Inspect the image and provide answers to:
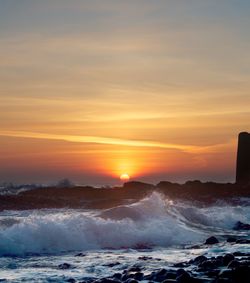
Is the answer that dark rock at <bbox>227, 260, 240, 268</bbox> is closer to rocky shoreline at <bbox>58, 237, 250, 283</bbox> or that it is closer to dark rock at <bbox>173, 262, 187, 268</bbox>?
rocky shoreline at <bbox>58, 237, 250, 283</bbox>

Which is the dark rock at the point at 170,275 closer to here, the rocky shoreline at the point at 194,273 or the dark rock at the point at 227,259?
the rocky shoreline at the point at 194,273

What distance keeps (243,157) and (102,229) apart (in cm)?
3560

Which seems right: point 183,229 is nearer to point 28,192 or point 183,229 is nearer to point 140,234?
point 140,234

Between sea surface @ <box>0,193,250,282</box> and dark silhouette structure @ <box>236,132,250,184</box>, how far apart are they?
89.7 feet

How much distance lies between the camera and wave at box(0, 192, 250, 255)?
18.2m

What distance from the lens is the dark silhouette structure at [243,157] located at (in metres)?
53.5

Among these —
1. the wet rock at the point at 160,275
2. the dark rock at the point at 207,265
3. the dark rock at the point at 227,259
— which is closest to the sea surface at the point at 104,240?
the wet rock at the point at 160,275

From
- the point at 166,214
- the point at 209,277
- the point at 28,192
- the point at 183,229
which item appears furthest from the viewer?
the point at 28,192

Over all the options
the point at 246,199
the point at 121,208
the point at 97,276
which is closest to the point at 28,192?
the point at 121,208

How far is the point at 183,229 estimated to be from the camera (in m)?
22.1

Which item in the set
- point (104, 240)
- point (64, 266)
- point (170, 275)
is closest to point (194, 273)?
A: point (170, 275)

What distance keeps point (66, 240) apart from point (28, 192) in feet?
47.6

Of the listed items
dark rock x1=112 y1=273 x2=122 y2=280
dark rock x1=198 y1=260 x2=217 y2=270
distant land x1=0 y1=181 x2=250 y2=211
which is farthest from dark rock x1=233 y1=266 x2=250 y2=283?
distant land x1=0 y1=181 x2=250 y2=211

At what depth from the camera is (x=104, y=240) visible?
1969 centimetres
